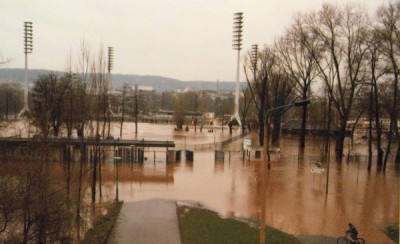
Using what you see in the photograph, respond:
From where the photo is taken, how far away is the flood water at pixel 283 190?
18797 mm

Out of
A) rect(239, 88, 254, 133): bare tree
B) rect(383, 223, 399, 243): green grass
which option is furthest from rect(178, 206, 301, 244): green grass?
rect(239, 88, 254, 133): bare tree

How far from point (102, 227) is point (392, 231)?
11.5 meters

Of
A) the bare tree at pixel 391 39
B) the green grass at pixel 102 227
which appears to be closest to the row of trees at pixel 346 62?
the bare tree at pixel 391 39

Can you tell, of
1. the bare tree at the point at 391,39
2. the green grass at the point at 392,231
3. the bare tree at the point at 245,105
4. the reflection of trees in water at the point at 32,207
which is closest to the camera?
the reflection of trees in water at the point at 32,207

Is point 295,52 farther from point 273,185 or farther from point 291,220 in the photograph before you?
point 291,220

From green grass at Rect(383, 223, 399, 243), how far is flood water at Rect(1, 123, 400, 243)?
25 cm

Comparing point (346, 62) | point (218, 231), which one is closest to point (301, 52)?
point (346, 62)

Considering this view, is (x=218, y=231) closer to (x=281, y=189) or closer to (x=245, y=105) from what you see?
(x=281, y=189)

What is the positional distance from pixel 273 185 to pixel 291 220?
7.08 meters

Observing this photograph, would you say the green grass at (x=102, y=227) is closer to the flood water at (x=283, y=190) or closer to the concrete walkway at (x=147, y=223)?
the concrete walkway at (x=147, y=223)

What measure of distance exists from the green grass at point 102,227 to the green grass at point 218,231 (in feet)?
8.73

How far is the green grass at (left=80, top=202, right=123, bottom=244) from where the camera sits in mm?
14438

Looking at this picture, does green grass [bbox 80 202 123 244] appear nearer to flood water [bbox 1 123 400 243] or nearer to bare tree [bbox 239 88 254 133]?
flood water [bbox 1 123 400 243]

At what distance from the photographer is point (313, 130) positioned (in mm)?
60219
